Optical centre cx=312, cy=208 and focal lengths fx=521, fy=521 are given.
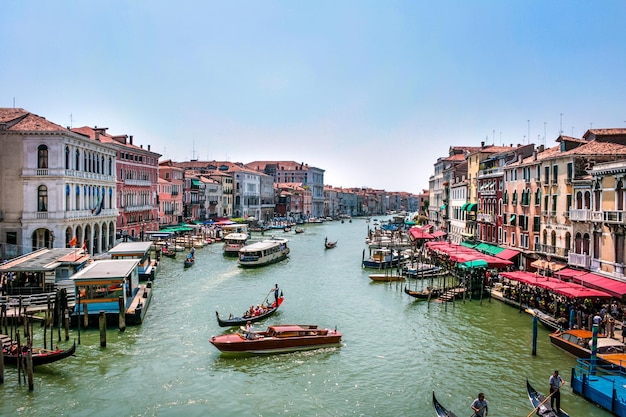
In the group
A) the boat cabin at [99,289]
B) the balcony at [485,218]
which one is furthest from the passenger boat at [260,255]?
the boat cabin at [99,289]

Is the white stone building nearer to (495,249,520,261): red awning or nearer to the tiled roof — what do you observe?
the tiled roof

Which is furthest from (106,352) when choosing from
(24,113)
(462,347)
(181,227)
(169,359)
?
(181,227)

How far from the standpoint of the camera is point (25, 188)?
29.4 metres

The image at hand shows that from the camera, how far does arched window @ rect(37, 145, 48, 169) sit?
2955cm

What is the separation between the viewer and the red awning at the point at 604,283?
63.9 ft

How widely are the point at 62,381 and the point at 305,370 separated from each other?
7.17 m

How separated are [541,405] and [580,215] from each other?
13.9 m

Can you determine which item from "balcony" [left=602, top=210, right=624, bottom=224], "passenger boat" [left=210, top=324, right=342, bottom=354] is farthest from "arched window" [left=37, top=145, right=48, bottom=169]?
"balcony" [left=602, top=210, right=624, bottom=224]

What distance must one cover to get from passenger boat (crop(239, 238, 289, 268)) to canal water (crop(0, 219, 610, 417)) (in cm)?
1166

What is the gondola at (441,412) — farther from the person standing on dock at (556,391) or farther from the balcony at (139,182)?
the balcony at (139,182)

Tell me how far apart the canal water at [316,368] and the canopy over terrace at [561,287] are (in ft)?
5.68

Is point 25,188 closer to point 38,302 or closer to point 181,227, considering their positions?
point 38,302

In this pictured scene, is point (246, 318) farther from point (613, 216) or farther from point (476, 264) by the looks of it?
point (613, 216)

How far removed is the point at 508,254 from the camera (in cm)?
3100
